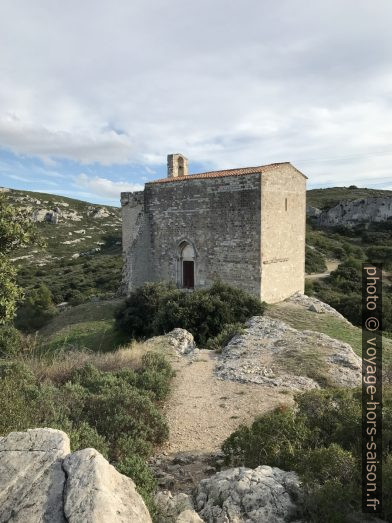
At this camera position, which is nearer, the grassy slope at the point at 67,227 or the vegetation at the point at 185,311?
the vegetation at the point at 185,311

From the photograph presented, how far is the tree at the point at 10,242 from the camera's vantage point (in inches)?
316

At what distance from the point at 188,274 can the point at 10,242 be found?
36.1 ft

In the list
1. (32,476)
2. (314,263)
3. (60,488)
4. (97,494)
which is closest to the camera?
(97,494)

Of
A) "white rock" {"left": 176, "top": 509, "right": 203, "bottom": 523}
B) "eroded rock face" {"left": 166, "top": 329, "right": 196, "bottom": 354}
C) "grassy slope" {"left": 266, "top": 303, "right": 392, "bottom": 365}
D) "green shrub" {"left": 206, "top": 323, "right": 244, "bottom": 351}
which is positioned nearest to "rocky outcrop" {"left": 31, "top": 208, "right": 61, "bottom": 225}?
"grassy slope" {"left": 266, "top": 303, "right": 392, "bottom": 365}

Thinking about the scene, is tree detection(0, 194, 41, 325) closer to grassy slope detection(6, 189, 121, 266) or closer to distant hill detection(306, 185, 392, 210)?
grassy slope detection(6, 189, 121, 266)

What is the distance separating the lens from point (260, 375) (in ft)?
27.9

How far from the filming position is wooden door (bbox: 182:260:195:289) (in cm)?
1869

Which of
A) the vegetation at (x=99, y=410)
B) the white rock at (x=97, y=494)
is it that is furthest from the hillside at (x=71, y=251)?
the white rock at (x=97, y=494)

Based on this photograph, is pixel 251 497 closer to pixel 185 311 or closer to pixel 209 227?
pixel 185 311

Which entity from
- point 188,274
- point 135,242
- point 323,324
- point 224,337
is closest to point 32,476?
point 224,337

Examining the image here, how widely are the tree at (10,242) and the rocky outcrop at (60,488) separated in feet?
16.3

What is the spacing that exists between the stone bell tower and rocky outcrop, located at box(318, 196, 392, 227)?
33.8 m

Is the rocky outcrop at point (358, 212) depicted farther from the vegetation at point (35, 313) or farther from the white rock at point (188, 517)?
the white rock at point (188, 517)

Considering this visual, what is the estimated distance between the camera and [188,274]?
18.8m
